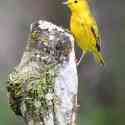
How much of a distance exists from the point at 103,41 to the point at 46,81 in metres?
5.45

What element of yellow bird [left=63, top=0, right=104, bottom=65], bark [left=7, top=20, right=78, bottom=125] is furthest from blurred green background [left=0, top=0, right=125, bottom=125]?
bark [left=7, top=20, right=78, bottom=125]

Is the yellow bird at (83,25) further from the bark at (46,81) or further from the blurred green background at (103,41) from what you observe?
the blurred green background at (103,41)

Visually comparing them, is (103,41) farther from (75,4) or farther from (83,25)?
(75,4)

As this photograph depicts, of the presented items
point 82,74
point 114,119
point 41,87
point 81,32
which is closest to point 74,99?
point 41,87

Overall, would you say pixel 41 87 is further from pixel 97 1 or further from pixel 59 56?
pixel 97 1

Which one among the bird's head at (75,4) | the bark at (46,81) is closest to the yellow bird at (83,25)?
the bird's head at (75,4)

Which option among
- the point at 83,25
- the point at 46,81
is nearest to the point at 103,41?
the point at 83,25

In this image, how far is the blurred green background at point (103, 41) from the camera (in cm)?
839

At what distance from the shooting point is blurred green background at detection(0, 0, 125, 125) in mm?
8391

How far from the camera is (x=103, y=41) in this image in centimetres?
865

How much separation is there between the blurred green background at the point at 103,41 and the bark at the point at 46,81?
481 cm

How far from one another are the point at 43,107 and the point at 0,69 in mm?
4854

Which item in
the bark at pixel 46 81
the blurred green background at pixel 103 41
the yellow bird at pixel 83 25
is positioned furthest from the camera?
the blurred green background at pixel 103 41

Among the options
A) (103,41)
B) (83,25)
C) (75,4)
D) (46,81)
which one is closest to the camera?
(46,81)
